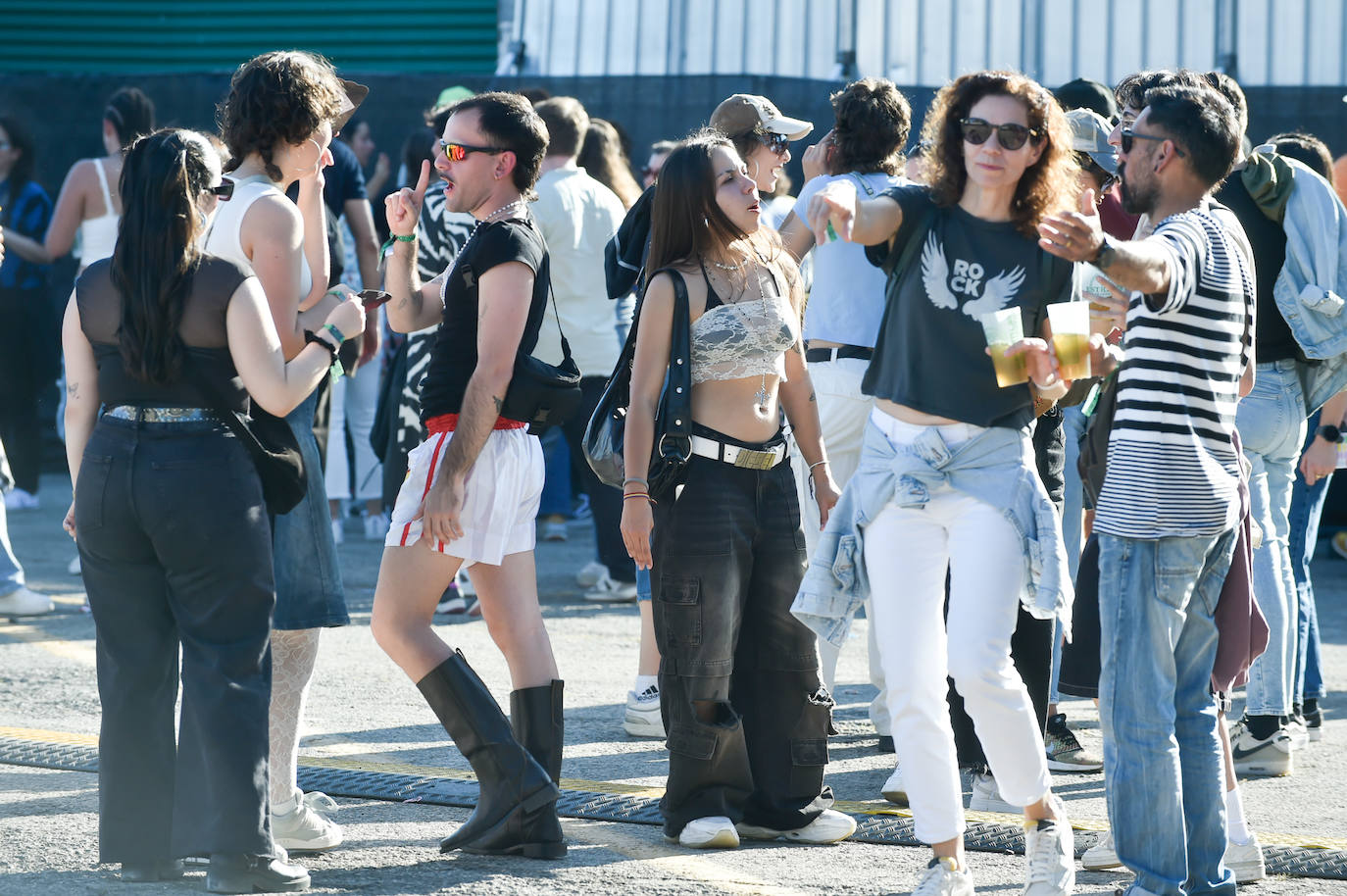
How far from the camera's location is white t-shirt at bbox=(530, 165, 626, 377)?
7.29 m

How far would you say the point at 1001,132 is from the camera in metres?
3.88

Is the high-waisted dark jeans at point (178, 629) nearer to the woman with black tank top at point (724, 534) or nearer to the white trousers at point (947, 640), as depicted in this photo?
the woman with black tank top at point (724, 534)

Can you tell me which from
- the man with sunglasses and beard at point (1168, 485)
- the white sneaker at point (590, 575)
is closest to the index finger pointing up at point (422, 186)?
the man with sunglasses and beard at point (1168, 485)

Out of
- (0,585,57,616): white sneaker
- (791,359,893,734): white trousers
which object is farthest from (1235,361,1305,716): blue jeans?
(0,585,57,616): white sneaker

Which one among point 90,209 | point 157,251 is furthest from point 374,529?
point 157,251

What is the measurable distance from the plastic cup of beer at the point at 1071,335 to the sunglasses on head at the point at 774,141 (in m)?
2.17

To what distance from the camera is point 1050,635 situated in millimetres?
5004

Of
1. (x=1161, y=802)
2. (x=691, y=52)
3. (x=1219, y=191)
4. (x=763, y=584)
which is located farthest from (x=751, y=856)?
(x=691, y=52)

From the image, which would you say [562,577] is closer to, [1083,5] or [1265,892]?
[1265,892]

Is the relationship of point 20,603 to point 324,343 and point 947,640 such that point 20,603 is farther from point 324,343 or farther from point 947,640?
point 947,640

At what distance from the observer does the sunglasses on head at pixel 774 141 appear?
18.5 feet

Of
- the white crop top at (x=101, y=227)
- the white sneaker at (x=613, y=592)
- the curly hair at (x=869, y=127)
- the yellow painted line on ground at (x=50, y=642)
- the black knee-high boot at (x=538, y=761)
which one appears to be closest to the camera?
the black knee-high boot at (x=538, y=761)

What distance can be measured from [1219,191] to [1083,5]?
22.5 feet

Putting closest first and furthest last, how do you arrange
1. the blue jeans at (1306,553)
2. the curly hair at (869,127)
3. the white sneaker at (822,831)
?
the white sneaker at (822,831)
the curly hair at (869,127)
the blue jeans at (1306,553)
